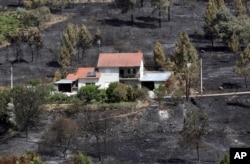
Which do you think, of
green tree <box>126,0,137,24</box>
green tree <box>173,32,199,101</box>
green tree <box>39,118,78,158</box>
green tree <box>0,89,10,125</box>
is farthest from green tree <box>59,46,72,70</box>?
green tree <box>126,0,137,24</box>

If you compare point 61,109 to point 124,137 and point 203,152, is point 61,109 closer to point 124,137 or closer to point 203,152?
point 124,137

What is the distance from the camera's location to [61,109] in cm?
6316

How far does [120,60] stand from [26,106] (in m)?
17.3

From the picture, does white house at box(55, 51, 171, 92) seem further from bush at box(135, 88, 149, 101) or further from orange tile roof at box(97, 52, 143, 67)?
bush at box(135, 88, 149, 101)

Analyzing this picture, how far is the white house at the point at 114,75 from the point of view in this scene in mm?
70375

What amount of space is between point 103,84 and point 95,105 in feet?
28.6

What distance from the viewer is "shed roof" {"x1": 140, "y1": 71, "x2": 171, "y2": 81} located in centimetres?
7056

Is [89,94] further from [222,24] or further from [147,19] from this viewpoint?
[147,19]

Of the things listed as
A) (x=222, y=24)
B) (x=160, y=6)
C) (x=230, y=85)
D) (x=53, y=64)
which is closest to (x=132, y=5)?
(x=160, y=6)

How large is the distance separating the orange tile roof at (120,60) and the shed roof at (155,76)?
5.68ft

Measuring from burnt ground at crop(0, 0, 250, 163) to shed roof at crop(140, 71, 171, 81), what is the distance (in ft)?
14.7

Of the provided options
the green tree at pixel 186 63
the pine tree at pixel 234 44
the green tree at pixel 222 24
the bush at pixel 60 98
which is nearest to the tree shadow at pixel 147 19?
the green tree at pixel 222 24

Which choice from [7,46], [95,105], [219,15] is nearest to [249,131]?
[95,105]

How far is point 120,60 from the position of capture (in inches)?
2891
